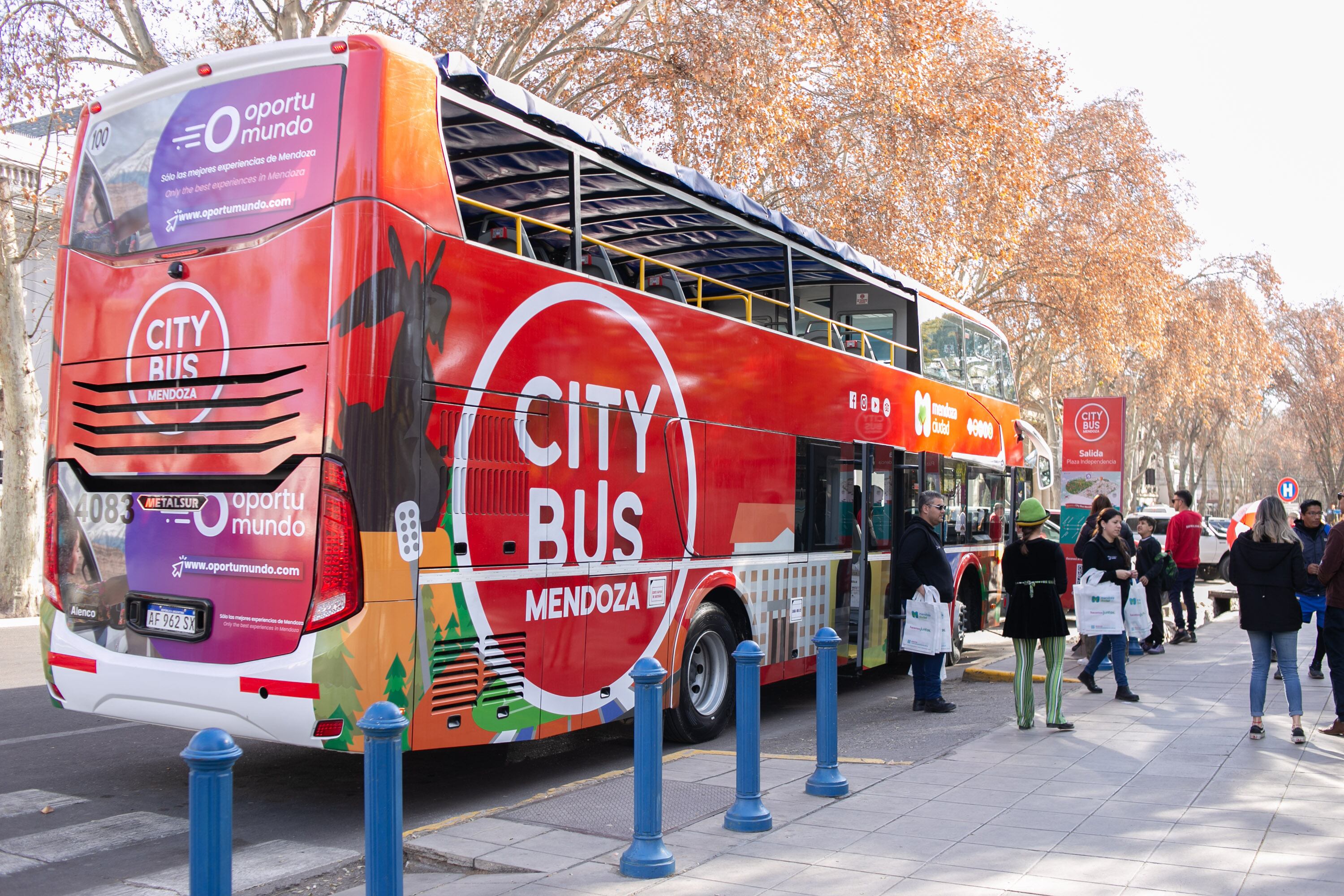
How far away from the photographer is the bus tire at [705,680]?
26.1ft

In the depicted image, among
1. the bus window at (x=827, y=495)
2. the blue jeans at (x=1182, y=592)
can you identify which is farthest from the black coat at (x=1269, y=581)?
the blue jeans at (x=1182, y=592)

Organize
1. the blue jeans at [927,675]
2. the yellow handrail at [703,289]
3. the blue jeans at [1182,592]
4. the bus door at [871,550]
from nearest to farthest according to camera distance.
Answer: the yellow handrail at [703,289]
the blue jeans at [927,675]
the bus door at [871,550]
the blue jeans at [1182,592]

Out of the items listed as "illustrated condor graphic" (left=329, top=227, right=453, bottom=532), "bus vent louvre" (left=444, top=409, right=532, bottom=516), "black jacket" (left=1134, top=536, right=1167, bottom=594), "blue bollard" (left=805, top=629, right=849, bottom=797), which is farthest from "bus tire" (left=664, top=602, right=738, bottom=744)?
"black jacket" (left=1134, top=536, right=1167, bottom=594)

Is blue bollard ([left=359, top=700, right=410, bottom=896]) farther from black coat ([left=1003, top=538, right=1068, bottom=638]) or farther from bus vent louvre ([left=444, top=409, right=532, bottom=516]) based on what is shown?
black coat ([left=1003, top=538, right=1068, bottom=638])

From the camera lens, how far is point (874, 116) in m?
22.0

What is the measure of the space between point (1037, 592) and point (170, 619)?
20.5 ft

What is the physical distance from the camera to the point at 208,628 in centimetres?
562

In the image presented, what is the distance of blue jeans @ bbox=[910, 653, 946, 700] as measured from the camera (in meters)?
9.71

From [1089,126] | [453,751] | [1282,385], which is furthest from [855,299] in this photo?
[1282,385]

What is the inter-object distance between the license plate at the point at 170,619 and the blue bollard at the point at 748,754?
2829mm

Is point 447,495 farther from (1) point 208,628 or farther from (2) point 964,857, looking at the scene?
(2) point 964,857

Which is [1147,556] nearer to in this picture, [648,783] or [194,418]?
[648,783]

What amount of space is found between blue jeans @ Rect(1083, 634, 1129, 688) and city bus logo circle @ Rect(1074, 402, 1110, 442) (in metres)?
7.05

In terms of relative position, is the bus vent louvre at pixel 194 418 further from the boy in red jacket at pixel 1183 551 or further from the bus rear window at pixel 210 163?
the boy in red jacket at pixel 1183 551
